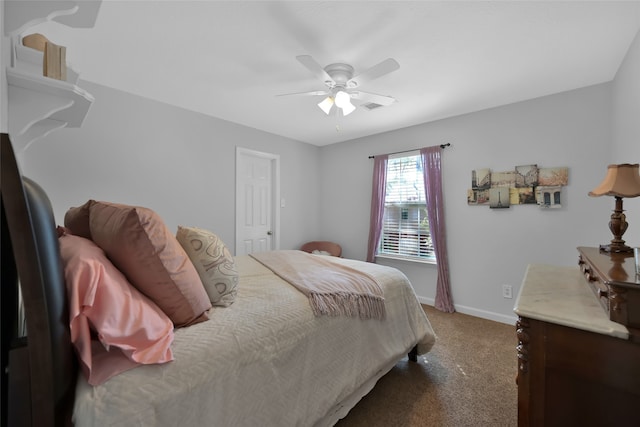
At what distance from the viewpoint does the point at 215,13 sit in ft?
5.32

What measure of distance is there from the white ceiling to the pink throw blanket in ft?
5.37

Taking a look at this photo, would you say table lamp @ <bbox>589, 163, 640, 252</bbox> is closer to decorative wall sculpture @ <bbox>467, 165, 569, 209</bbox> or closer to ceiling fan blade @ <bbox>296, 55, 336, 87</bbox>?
decorative wall sculpture @ <bbox>467, 165, 569, 209</bbox>

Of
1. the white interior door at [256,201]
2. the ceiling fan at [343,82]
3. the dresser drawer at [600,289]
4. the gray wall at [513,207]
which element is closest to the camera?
the dresser drawer at [600,289]

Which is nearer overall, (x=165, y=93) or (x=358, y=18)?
(x=358, y=18)

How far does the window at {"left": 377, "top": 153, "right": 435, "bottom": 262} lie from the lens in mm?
3631

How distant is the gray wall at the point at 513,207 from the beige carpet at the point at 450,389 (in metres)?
0.79

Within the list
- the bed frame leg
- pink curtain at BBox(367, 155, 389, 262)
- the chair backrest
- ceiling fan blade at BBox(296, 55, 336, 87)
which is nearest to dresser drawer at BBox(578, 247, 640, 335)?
the bed frame leg

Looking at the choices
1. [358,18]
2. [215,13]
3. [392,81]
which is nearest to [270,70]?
[215,13]

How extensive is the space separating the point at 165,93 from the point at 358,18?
6.84 feet

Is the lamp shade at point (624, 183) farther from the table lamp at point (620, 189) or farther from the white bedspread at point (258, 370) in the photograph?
the white bedspread at point (258, 370)

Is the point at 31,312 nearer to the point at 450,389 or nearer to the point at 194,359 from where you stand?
the point at 194,359

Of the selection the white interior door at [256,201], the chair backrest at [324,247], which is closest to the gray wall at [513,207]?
the chair backrest at [324,247]

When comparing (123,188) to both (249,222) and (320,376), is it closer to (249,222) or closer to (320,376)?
(249,222)

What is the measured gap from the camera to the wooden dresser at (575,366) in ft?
2.80
